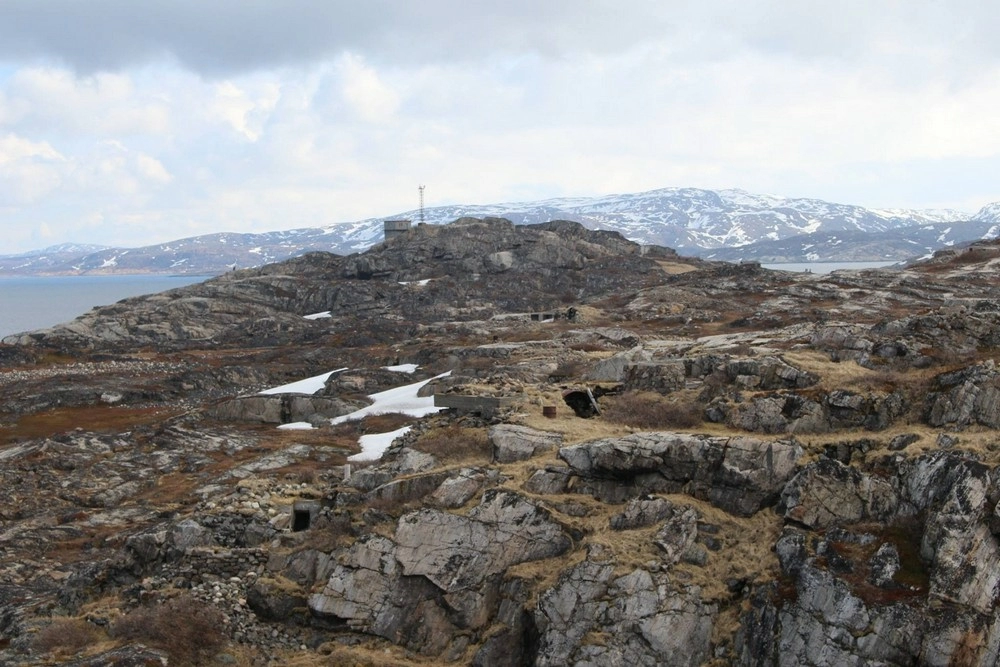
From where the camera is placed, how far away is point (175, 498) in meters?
39.0

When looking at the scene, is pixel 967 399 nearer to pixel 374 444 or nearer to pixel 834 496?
pixel 834 496

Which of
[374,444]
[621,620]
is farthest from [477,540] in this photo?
[374,444]

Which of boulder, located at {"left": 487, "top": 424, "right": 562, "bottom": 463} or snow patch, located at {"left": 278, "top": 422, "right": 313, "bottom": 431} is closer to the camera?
boulder, located at {"left": 487, "top": 424, "right": 562, "bottom": 463}

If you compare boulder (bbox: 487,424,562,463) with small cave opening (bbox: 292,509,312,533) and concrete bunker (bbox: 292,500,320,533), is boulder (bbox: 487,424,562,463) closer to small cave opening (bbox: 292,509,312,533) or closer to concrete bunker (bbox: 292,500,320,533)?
concrete bunker (bbox: 292,500,320,533)

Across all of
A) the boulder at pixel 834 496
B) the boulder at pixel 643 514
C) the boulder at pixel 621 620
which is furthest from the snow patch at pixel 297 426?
the boulder at pixel 834 496

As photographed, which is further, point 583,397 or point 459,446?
point 583,397

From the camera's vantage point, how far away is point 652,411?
92.1 feet

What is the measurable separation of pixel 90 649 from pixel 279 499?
9056 millimetres

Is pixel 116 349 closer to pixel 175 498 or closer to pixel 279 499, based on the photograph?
pixel 175 498

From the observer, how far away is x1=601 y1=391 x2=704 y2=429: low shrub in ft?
88.8

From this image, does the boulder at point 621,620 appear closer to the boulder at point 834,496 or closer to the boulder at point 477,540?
the boulder at point 477,540

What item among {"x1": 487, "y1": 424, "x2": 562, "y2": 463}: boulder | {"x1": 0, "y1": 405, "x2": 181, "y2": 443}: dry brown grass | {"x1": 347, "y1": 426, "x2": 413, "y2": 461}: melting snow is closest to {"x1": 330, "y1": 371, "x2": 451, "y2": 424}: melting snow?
{"x1": 347, "y1": 426, "x2": 413, "y2": 461}: melting snow

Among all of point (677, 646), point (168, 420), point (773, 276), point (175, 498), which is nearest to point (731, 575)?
point (677, 646)

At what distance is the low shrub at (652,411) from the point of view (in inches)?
1065
